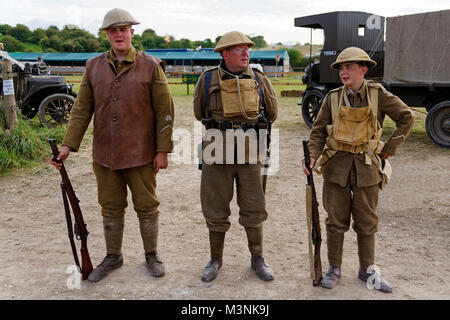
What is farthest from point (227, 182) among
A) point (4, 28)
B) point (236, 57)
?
point (4, 28)

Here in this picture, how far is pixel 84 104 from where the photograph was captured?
→ 135 inches

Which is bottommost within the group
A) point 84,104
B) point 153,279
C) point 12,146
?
point 153,279

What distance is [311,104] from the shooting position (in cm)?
1076

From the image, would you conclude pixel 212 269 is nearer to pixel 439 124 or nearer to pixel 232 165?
pixel 232 165

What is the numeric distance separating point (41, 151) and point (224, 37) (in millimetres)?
5675

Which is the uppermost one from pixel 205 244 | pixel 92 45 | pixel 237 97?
pixel 92 45

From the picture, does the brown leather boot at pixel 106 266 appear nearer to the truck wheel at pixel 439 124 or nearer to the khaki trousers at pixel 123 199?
the khaki trousers at pixel 123 199

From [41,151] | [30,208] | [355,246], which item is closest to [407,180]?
[355,246]

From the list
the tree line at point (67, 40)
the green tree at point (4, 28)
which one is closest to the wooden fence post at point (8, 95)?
the tree line at point (67, 40)

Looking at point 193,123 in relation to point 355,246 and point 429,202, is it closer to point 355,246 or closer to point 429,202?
point 429,202

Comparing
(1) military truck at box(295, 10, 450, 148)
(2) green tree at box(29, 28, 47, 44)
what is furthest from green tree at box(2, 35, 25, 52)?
(1) military truck at box(295, 10, 450, 148)

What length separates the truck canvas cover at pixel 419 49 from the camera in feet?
26.2

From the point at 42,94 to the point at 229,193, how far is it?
8.09m

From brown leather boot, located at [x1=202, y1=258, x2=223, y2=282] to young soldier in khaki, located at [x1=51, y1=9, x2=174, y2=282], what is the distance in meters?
0.36
